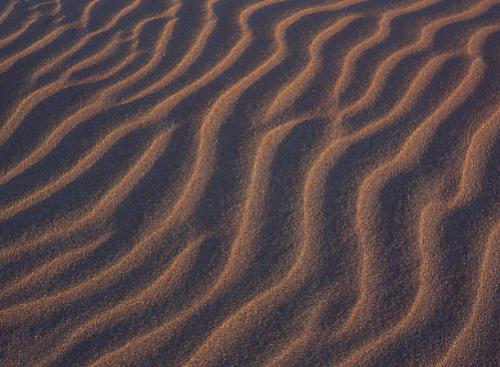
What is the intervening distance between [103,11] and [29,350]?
7.72 ft

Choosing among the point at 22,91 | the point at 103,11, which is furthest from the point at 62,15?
the point at 22,91

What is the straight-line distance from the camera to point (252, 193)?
2.44 metres

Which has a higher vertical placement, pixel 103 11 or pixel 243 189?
pixel 103 11

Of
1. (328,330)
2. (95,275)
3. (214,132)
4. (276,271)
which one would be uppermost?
(214,132)

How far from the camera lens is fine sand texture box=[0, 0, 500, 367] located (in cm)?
206

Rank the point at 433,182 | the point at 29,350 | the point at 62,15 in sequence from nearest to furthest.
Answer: the point at 29,350 → the point at 433,182 → the point at 62,15

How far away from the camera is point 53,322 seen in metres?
2.10

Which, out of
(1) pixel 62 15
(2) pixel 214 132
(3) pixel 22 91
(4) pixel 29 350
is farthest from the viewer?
(1) pixel 62 15

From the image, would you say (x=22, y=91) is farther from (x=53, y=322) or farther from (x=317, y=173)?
(x=317, y=173)

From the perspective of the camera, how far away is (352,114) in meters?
2.74

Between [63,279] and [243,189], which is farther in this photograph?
[243,189]

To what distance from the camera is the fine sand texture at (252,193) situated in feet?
6.75

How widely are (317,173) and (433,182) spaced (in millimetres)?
514

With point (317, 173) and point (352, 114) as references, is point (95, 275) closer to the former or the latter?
point (317, 173)
